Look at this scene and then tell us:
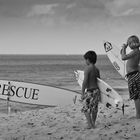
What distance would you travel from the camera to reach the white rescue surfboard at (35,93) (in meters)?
9.30

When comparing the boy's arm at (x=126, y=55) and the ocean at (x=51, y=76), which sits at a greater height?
the ocean at (x=51, y=76)

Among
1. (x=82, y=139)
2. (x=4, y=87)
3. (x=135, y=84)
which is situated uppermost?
(x=4, y=87)

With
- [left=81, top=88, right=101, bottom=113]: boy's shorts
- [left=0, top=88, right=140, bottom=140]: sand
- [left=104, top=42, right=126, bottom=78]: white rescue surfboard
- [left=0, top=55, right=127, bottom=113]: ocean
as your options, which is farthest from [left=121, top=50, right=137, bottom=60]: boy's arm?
[left=0, top=55, right=127, bottom=113]: ocean

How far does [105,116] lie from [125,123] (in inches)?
32.1

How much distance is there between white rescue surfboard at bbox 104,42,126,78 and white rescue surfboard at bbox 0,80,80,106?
1.52 m

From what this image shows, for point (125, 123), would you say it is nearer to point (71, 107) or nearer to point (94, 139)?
point (94, 139)

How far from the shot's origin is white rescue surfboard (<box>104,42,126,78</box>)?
26.5 ft

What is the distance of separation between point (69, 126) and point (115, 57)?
348 cm

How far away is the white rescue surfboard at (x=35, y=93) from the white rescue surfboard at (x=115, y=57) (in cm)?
152

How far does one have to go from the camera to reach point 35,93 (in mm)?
9445

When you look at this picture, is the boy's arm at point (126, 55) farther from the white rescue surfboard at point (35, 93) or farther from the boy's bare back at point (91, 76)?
the white rescue surfboard at point (35, 93)

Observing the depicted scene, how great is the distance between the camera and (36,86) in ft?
30.8

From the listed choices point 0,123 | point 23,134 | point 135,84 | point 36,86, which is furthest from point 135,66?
point 36,86

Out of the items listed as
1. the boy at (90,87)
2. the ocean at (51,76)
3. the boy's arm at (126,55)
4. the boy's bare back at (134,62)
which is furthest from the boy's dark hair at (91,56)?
the ocean at (51,76)
